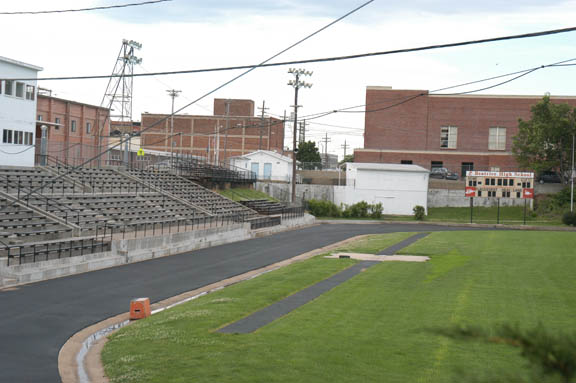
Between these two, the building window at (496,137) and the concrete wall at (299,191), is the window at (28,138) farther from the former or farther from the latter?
the building window at (496,137)

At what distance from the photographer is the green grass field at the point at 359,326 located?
10984 millimetres

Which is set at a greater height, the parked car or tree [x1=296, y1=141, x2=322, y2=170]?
tree [x1=296, y1=141, x2=322, y2=170]

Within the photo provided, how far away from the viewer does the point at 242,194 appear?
57.8 m

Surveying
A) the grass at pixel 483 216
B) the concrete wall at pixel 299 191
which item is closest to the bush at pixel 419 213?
the grass at pixel 483 216

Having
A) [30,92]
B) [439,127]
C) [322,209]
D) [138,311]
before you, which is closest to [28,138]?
[30,92]

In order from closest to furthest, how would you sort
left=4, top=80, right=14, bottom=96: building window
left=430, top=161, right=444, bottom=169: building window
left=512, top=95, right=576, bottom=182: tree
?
1. left=4, top=80, right=14, bottom=96: building window
2. left=512, top=95, right=576, bottom=182: tree
3. left=430, top=161, right=444, bottom=169: building window

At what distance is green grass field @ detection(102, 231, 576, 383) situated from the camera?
36.0 ft

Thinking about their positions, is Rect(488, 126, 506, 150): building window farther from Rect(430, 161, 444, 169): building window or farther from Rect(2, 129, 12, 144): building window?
Rect(2, 129, 12, 144): building window

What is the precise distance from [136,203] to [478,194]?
108 feet

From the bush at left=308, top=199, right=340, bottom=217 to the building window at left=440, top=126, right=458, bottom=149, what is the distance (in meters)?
26.8

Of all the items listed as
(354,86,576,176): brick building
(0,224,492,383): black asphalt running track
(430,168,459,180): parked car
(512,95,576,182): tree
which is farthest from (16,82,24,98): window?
(430,168,459,180): parked car

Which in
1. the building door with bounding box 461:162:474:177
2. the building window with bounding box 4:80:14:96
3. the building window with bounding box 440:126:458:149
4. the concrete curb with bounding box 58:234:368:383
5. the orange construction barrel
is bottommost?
the concrete curb with bounding box 58:234:368:383

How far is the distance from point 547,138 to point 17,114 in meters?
51.0

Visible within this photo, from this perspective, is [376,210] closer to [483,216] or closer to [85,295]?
[483,216]
